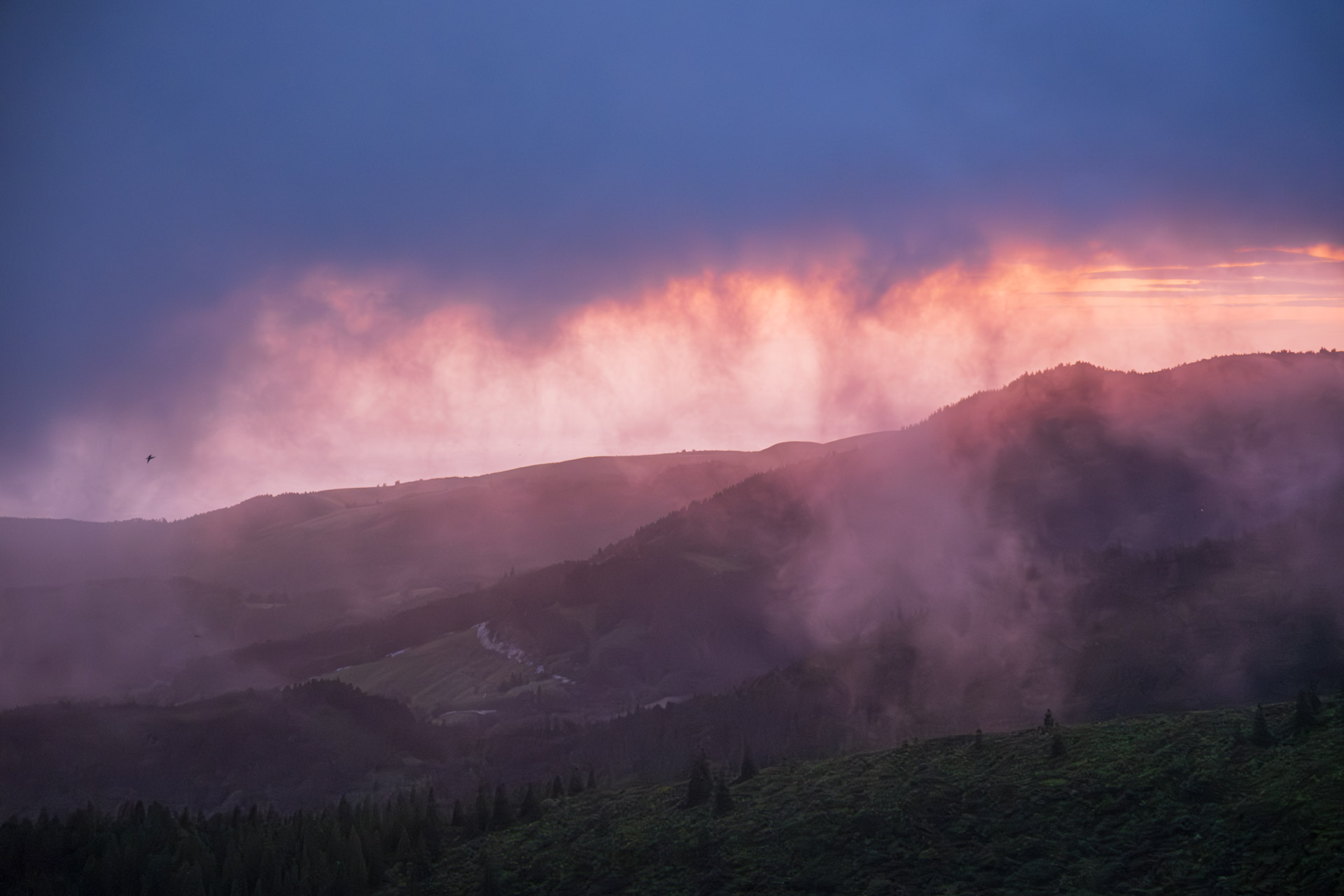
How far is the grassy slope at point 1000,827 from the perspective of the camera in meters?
58.7

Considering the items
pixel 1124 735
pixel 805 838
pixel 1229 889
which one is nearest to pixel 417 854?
pixel 805 838

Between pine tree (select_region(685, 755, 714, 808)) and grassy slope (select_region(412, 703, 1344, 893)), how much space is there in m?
1.31

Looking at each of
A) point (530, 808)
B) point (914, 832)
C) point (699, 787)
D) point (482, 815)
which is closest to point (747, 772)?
point (699, 787)

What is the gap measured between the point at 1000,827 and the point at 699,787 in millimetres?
24626

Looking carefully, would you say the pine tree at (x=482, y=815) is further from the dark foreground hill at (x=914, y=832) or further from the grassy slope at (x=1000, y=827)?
the grassy slope at (x=1000, y=827)

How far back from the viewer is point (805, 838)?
74.6 metres

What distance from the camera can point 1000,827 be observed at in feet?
226

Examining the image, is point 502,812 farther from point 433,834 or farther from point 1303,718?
point 1303,718

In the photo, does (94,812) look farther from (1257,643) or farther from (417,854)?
(1257,643)

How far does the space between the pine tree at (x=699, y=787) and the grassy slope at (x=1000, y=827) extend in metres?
1.31

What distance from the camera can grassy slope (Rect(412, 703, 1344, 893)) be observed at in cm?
5869

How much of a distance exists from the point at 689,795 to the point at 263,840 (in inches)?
1712

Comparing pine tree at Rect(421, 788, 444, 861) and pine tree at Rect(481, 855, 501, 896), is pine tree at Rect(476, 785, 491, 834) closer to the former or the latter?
pine tree at Rect(421, 788, 444, 861)

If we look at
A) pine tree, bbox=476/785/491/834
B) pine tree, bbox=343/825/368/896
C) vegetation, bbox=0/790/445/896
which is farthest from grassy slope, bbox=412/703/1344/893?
vegetation, bbox=0/790/445/896
